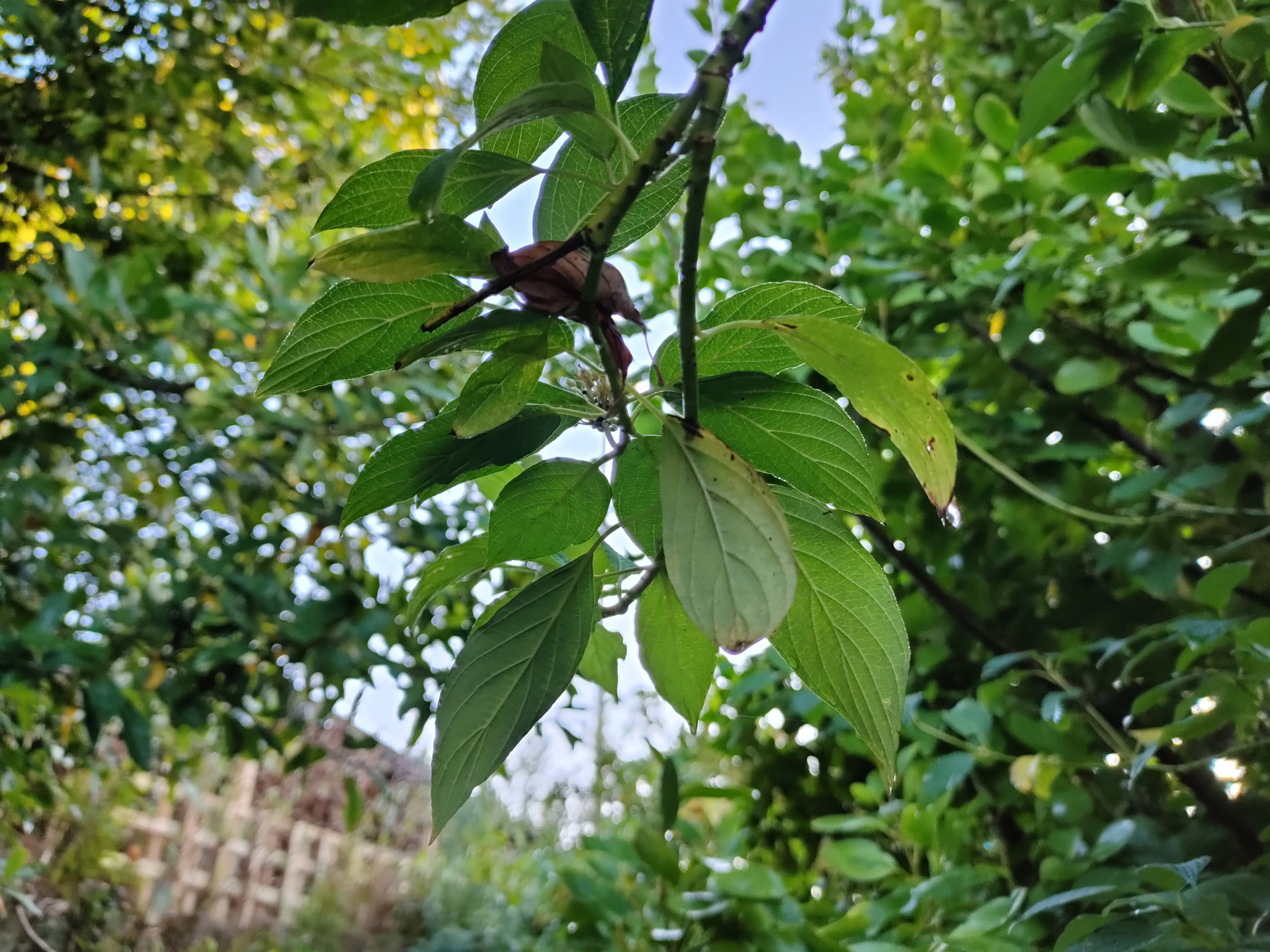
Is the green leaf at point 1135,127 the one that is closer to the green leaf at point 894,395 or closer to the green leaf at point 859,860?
the green leaf at point 894,395

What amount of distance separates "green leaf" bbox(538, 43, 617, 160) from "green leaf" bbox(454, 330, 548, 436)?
0.05 metres

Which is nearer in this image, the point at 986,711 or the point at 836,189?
the point at 986,711

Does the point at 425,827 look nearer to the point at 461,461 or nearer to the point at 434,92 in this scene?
the point at 434,92

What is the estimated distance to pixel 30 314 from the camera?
871 mm

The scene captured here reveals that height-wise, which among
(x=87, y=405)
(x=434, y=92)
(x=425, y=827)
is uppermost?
(x=434, y=92)

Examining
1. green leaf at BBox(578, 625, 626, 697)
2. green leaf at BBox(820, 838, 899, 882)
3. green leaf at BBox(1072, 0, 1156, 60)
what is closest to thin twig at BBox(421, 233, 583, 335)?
green leaf at BBox(578, 625, 626, 697)

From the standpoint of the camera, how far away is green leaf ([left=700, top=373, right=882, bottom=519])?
0.19 meters

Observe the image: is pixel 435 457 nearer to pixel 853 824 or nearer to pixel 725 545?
pixel 725 545

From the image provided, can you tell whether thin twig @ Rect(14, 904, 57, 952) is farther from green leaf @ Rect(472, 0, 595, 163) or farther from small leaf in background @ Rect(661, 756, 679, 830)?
green leaf @ Rect(472, 0, 595, 163)

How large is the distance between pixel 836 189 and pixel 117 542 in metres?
0.74

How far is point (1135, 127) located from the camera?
0.38m

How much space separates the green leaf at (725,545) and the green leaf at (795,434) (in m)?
0.03

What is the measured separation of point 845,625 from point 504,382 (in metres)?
0.11

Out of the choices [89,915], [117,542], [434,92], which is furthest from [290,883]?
[434,92]
